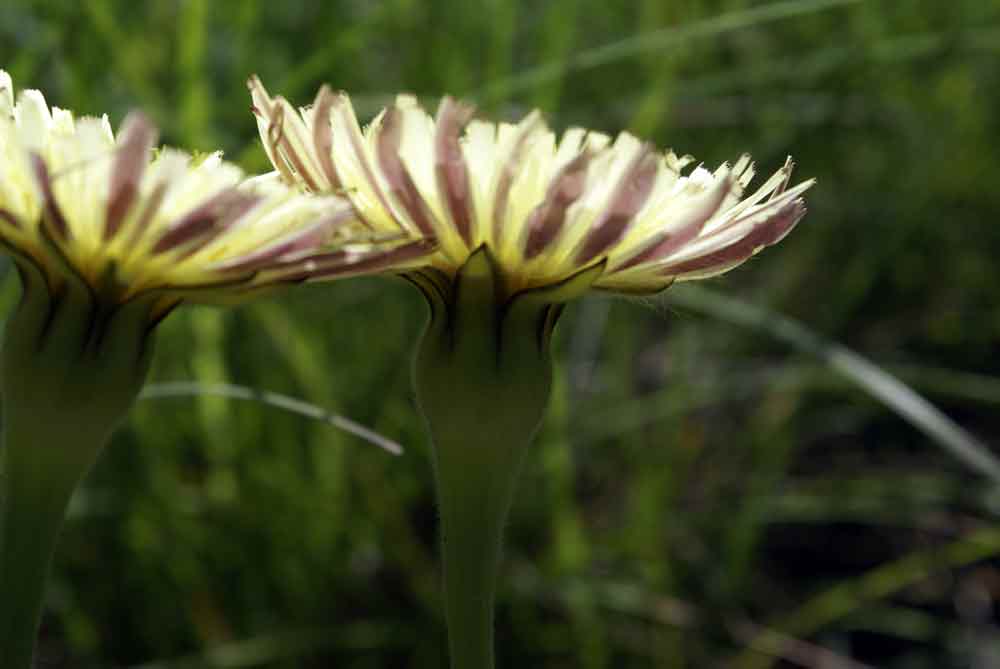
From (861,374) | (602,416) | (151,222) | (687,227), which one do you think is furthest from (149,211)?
(602,416)

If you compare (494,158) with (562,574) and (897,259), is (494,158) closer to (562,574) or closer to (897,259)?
(562,574)

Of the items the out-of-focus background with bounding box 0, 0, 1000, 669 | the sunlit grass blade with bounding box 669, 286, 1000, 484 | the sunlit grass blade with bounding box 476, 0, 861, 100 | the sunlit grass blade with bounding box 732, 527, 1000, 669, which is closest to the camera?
the sunlit grass blade with bounding box 476, 0, 861, 100

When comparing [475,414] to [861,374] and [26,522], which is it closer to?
[26,522]

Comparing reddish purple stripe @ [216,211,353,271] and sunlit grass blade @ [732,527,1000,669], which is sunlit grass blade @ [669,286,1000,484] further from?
reddish purple stripe @ [216,211,353,271]

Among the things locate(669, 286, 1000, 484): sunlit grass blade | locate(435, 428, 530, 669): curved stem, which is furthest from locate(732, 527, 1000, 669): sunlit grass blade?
locate(435, 428, 530, 669): curved stem

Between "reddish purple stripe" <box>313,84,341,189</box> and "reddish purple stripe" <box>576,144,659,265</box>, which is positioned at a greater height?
"reddish purple stripe" <box>313,84,341,189</box>
